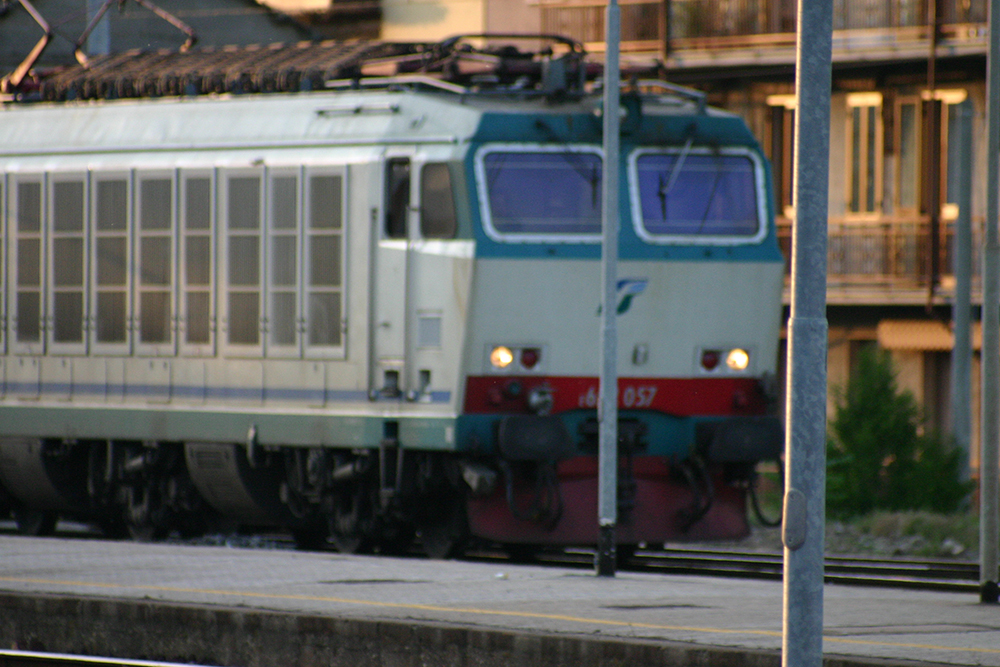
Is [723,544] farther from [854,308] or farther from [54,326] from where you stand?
[854,308]

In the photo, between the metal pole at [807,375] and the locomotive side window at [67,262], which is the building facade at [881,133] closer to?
the locomotive side window at [67,262]

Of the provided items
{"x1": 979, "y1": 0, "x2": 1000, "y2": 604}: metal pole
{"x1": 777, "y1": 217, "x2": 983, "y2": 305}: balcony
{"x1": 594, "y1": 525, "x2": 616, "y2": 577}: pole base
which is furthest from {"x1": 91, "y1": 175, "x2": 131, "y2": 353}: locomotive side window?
{"x1": 777, "y1": 217, "x2": 983, "y2": 305}: balcony

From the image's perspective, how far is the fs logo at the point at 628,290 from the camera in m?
14.3

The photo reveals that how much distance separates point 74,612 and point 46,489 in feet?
19.6

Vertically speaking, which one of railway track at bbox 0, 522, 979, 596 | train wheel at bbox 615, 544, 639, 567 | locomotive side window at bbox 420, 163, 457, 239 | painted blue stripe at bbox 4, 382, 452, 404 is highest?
locomotive side window at bbox 420, 163, 457, 239

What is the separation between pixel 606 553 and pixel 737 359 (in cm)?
220

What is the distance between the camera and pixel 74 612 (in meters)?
10.9

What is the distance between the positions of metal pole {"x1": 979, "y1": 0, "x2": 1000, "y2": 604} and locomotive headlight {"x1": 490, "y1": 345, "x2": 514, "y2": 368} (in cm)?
369

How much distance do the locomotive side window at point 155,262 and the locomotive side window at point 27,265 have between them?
1196 mm

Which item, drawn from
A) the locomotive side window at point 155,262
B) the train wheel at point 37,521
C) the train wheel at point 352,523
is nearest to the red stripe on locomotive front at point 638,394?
the train wheel at point 352,523

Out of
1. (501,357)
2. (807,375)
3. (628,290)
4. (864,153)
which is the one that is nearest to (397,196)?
(501,357)

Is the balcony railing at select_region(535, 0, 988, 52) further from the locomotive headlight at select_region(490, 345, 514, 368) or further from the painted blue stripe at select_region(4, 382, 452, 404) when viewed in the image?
the painted blue stripe at select_region(4, 382, 452, 404)

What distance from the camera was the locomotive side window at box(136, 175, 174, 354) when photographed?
1566 cm

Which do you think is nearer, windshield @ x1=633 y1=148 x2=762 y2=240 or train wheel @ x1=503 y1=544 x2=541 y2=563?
→ windshield @ x1=633 y1=148 x2=762 y2=240
